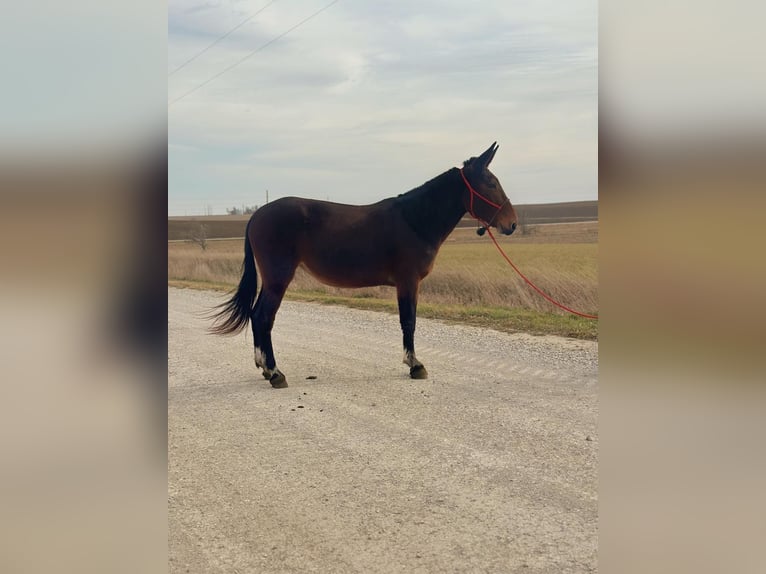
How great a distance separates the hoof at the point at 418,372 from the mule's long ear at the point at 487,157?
6.75 ft

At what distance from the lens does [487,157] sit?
20.8 feet

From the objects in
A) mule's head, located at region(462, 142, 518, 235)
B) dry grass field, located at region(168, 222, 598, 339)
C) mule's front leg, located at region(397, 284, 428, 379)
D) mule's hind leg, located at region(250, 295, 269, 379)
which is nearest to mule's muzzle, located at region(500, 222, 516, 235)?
mule's head, located at region(462, 142, 518, 235)

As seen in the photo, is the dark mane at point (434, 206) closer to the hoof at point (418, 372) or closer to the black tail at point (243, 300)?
the hoof at point (418, 372)

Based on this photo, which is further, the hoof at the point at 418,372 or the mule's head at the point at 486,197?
the mule's head at the point at 486,197

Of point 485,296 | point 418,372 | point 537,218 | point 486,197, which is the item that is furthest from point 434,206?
point 537,218

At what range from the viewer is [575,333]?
8086 mm

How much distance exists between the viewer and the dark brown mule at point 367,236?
6.31m

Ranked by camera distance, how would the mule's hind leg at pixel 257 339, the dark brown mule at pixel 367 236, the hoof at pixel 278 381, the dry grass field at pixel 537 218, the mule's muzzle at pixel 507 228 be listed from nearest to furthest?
the hoof at pixel 278 381 < the mule's hind leg at pixel 257 339 < the dark brown mule at pixel 367 236 < the mule's muzzle at pixel 507 228 < the dry grass field at pixel 537 218

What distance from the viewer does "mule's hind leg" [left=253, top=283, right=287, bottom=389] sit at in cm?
592

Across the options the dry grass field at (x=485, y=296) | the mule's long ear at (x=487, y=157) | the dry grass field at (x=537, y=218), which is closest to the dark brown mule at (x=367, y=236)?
the mule's long ear at (x=487, y=157)

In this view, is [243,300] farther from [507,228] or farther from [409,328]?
[507,228]

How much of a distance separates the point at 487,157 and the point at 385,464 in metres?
3.60
